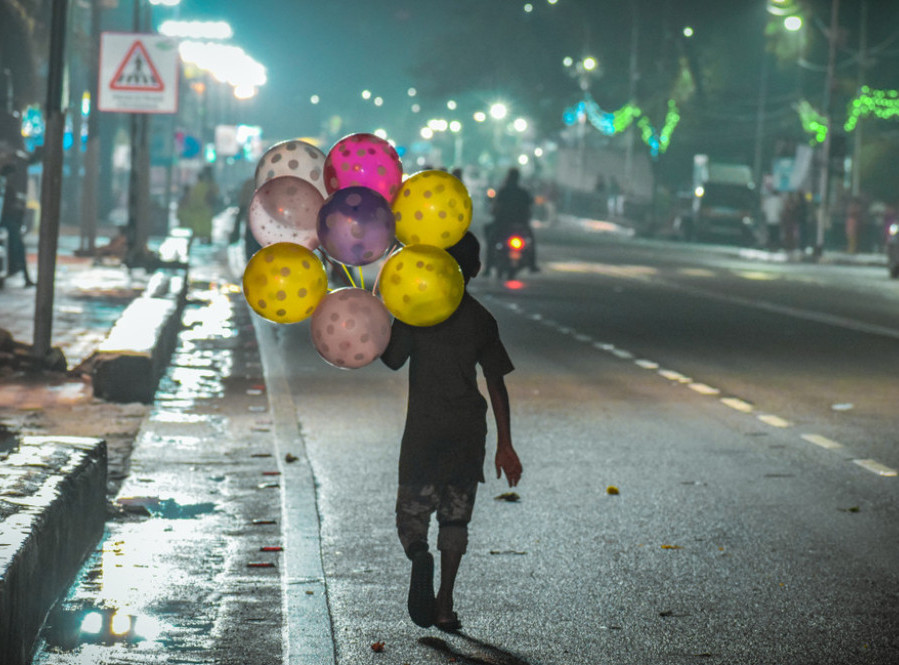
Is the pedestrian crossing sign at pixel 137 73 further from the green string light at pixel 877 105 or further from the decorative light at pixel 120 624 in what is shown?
the green string light at pixel 877 105

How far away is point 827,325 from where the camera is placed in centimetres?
2166

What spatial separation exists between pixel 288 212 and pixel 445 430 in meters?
1.02

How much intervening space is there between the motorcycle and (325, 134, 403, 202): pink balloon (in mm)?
22453

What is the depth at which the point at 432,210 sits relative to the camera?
614 cm

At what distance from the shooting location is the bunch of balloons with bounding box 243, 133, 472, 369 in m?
5.94

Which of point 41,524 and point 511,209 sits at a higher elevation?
point 511,209

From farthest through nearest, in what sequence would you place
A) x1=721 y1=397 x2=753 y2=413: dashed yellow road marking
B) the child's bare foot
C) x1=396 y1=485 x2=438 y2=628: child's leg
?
1. x1=721 y1=397 x2=753 y2=413: dashed yellow road marking
2. the child's bare foot
3. x1=396 y1=485 x2=438 y2=628: child's leg

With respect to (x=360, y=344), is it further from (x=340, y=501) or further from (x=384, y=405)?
(x=384, y=405)

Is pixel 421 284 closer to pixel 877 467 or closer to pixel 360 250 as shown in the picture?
pixel 360 250

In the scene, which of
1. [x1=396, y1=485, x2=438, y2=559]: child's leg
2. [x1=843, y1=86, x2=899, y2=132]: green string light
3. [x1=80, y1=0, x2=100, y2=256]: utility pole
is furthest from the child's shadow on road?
[x1=843, y1=86, x2=899, y2=132]: green string light

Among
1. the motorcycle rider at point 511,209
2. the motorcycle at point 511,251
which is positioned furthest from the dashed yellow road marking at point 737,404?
the motorcycle at point 511,251

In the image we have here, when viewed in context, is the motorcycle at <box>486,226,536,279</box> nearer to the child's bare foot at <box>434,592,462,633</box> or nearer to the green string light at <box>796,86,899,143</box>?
the child's bare foot at <box>434,592,462,633</box>

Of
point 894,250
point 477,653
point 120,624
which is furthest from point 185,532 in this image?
point 894,250

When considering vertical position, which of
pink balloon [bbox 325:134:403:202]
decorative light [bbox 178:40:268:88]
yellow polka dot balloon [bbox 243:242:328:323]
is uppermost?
decorative light [bbox 178:40:268:88]
